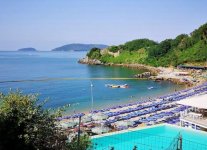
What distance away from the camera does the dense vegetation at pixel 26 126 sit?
5.93 meters

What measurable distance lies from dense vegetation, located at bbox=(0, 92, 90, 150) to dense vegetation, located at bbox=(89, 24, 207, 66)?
205ft

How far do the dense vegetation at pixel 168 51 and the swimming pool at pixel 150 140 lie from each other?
51.6 m

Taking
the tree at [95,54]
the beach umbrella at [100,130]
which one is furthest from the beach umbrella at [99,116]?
the tree at [95,54]

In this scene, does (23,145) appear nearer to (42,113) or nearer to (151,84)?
(42,113)

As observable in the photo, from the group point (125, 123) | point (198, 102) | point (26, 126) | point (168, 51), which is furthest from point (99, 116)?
point (168, 51)

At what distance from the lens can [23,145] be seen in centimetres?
592

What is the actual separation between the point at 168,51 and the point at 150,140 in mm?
64008

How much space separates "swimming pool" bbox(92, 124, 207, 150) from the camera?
578 inches

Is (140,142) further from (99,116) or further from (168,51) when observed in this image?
(168,51)

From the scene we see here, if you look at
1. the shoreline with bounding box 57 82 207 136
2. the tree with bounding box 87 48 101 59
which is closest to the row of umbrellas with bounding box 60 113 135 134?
the shoreline with bounding box 57 82 207 136

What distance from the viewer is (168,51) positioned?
77812 mm

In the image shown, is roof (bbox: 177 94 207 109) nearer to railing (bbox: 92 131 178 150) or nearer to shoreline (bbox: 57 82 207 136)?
shoreline (bbox: 57 82 207 136)

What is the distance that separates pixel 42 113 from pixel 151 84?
152 feet

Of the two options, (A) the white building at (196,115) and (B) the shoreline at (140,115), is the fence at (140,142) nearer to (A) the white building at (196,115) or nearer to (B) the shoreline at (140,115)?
(A) the white building at (196,115)
